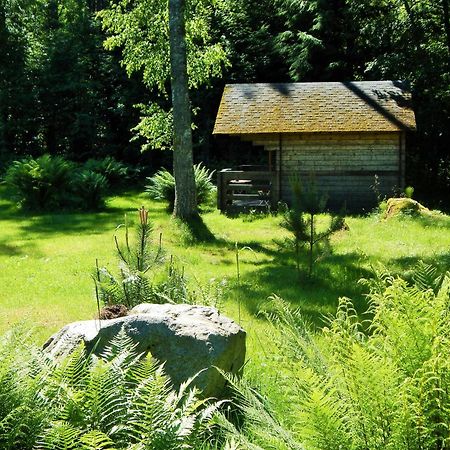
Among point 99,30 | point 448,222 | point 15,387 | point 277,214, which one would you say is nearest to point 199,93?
point 99,30

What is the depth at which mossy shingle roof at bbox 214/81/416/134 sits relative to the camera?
18359 mm

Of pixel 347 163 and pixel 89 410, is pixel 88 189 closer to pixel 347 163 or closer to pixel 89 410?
pixel 347 163

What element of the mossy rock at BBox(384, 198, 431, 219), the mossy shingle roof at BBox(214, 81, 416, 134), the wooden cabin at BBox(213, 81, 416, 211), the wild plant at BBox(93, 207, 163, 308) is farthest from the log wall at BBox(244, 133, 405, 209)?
the wild plant at BBox(93, 207, 163, 308)

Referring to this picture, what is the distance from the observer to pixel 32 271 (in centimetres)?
1041

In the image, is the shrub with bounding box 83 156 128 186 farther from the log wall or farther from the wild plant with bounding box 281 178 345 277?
the wild plant with bounding box 281 178 345 277

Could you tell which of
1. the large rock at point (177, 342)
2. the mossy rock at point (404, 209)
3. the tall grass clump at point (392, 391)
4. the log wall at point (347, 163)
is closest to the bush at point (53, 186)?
the log wall at point (347, 163)

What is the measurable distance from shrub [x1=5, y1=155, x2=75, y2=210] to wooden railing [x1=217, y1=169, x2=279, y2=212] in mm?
4149

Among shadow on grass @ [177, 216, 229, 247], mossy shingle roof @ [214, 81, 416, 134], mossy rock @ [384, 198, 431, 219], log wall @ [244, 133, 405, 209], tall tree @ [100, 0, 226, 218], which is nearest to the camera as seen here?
shadow on grass @ [177, 216, 229, 247]

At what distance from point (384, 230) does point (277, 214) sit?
3.86 metres

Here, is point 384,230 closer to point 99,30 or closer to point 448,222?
point 448,222

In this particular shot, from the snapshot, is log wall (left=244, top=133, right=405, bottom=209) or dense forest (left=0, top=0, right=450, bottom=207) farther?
dense forest (left=0, top=0, right=450, bottom=207)

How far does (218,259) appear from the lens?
11.3m

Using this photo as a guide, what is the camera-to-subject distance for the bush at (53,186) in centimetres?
1756

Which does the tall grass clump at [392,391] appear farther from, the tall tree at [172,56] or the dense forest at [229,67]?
the dense forest at [229,67]
